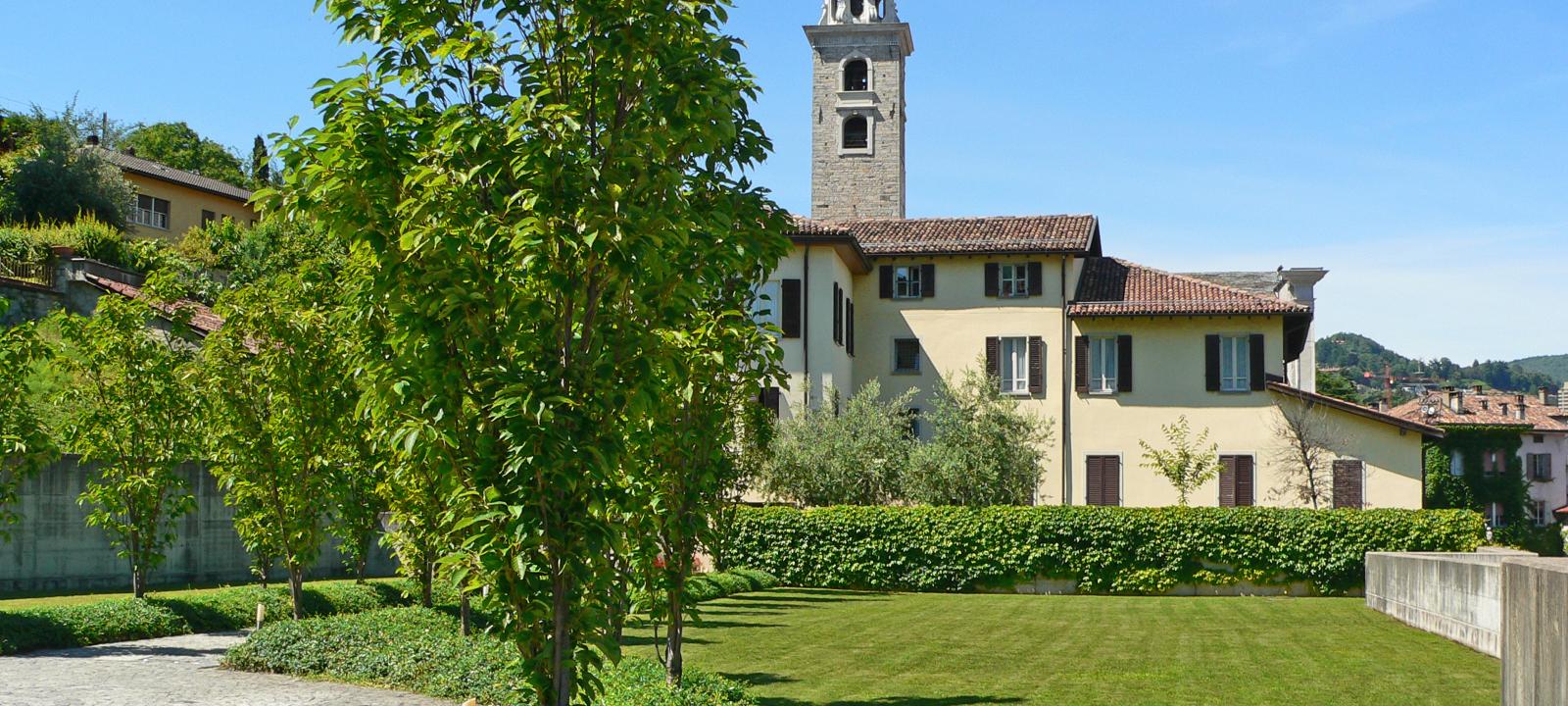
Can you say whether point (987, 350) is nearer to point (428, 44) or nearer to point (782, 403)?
point (782, 403)

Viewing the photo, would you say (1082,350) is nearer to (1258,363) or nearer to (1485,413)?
(1258,363)

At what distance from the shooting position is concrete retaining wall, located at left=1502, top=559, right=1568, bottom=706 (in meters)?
6.39

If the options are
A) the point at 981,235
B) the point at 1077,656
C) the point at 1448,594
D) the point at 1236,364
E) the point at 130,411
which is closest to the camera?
the point at 1077,656

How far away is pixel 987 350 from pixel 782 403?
7408 mm

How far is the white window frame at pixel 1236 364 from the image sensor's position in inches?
1702

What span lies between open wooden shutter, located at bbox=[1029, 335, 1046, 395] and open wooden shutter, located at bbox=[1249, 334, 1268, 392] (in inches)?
254

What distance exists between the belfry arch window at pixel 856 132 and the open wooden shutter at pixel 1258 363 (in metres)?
24.1

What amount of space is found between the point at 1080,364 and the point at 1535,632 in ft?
124

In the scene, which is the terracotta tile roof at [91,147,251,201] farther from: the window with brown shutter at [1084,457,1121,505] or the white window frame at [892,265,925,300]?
the window with brown shutter at [1084,457,1121,505]

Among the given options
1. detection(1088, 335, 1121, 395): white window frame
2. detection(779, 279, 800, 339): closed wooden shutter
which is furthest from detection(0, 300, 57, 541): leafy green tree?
detection(1088, 335, 1121, 395): white window frame

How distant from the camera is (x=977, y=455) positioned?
126ft

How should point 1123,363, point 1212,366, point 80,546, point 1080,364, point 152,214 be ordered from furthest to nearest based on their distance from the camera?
point 152,214 < point 1080,364 < point 1123,363 < point 1212,366 < point 80,546

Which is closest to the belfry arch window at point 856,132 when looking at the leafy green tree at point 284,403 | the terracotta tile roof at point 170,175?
the terracotta tile roof at point 170,175

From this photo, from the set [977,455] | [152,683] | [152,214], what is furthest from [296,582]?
[152,214]
